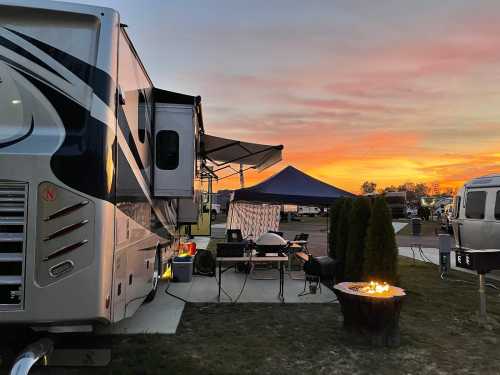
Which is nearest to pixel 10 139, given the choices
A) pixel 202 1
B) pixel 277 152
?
pixel 202 1

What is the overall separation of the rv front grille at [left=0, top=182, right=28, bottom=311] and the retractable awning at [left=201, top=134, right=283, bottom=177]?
254 inches

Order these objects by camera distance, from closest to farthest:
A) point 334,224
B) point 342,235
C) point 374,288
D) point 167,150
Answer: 1. point 374,288
2. point 167,150
3. point 342,235
4. point 334,224

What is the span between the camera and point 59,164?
327 centimetres

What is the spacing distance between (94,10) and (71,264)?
2117mm

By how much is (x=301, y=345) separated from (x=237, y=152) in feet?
23.3

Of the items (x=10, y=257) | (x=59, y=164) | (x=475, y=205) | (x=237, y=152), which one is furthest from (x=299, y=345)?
(x=475, y=205)

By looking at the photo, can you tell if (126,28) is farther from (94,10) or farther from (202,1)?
(202,1)

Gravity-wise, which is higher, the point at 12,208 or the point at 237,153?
the point at 237,153

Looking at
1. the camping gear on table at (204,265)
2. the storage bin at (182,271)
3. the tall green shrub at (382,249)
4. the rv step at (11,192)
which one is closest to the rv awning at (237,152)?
the camping gear on table at (204,265)

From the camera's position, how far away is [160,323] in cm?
550

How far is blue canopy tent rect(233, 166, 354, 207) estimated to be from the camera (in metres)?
9.38

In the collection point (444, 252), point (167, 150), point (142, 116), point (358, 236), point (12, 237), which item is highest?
point (142, 116)

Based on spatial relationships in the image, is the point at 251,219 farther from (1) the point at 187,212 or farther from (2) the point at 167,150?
(2) the point at 167,150

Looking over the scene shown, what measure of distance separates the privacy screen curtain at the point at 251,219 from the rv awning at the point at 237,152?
205cm
